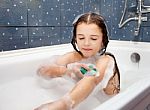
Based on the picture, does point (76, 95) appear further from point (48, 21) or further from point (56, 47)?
point (48, 21)

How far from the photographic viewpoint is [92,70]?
0.99 meters

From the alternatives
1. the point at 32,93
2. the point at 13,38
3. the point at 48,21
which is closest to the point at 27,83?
the point at 32,93

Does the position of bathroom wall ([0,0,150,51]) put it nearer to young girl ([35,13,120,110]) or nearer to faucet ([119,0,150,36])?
faucet ([119,0,150,36])

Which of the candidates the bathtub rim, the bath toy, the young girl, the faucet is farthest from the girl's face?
the faucet

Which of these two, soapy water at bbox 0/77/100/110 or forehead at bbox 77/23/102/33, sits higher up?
forehead at bbox 77/23/102/33

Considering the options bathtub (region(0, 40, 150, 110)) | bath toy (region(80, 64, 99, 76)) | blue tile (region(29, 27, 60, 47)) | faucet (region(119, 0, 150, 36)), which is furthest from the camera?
faucet (region(119, 0, 150, 36))

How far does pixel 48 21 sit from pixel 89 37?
1.96ft

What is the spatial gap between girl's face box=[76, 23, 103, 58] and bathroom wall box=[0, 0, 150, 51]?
0.44 meters

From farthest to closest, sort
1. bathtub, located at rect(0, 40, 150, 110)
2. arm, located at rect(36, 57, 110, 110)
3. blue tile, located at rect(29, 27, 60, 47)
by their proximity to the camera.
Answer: blue tile, located at rect(29, 27, 60, 47), bathtub, located at rect(0, 40, 150, 110), arm, located at rect(36, 57, 110, 110)

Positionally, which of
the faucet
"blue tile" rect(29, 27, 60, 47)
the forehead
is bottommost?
"blue tile" rect(29, 27, 60, 47)

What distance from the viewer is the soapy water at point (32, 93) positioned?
1119 millimetres

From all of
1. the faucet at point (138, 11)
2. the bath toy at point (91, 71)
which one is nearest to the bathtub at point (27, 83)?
the bath toy at point (91, 71)

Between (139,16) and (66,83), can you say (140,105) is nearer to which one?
(66,83)

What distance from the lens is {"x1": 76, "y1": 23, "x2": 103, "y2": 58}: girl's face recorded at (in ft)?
3.43
